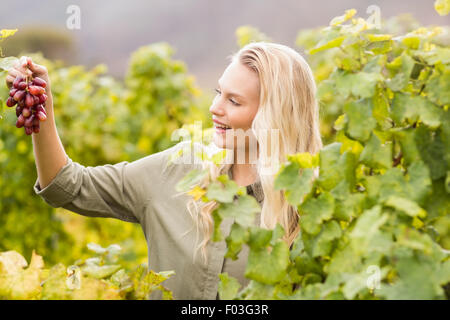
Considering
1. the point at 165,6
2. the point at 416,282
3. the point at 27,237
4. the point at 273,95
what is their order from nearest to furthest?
the point at 416,282, the point at 273,95, the point at 27,237, the point at 165,6

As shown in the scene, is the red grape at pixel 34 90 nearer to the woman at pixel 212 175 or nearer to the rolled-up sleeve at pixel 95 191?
the woman at pixel 212 175

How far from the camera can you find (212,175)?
164 cm

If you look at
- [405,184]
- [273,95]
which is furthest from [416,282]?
[273,95]

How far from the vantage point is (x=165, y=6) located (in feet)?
34.4

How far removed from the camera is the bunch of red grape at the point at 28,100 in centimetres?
129

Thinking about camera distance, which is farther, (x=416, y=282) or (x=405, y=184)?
(x=405, y=184)

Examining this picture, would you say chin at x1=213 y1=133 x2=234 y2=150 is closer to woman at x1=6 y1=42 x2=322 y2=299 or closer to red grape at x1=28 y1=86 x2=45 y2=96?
woman at x1=6 y1=42 x2=322 y2=299

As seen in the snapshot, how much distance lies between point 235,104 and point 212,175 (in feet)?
0.94

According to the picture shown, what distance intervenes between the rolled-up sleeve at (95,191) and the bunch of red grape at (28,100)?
34 centimetres

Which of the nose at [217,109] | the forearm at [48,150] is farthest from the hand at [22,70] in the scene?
the nose at [217,109]

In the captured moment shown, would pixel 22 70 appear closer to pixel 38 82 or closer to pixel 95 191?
pixel 38 82

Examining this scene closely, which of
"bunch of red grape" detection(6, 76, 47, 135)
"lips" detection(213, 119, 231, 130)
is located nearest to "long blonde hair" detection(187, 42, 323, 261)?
"lips" detection(213, 119, 231, 130)
